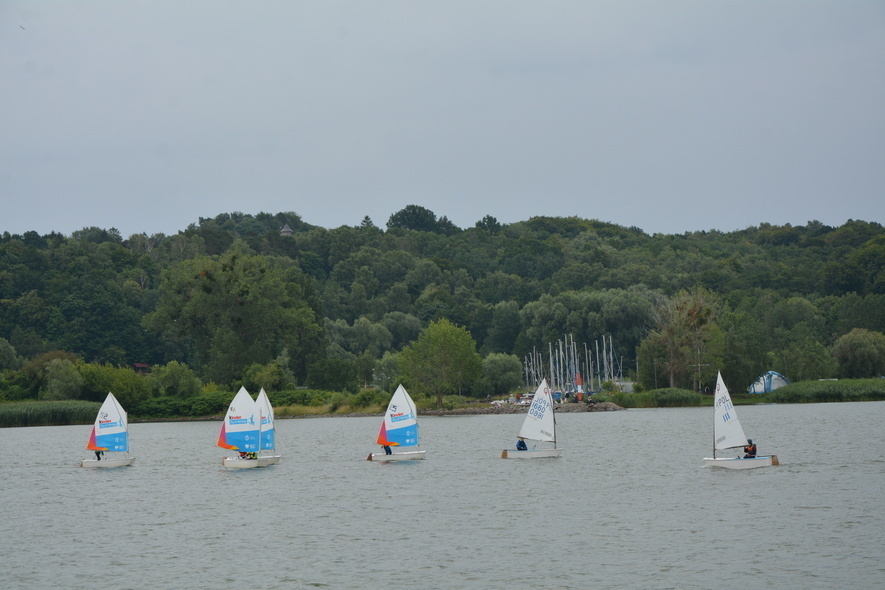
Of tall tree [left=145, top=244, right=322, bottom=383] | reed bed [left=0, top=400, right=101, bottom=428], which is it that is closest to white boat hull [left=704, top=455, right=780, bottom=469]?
reed bed [left=0, top=400, right=101, bottom=428]

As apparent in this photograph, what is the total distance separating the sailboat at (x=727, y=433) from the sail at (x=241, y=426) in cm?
2040

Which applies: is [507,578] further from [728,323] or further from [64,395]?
[728,323]

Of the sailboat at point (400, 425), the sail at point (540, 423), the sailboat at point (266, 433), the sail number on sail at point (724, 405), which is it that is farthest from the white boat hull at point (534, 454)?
the sailboat at point (266, 433)

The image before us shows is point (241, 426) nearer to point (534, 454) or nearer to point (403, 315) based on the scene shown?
point (534, 454)

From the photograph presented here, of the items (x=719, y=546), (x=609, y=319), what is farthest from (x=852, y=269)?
(x=719, y=546)

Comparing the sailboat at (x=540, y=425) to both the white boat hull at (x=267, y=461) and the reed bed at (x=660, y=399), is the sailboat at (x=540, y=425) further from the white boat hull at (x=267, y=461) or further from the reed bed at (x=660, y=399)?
the reed bed at (x=660, y=399)

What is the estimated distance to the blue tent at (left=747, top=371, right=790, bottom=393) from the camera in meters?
107

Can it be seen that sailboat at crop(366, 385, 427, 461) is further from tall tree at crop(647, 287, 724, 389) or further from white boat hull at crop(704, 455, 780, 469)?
tall tree at crop(647, 287, 724, 389)

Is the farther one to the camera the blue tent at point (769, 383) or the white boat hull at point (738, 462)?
the blue tent at point (769, 383)

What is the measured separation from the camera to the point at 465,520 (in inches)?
1319

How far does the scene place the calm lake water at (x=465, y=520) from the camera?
84.4 ft

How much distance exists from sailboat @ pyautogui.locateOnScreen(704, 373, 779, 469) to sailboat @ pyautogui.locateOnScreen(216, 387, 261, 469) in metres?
20.4

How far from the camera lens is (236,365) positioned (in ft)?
334

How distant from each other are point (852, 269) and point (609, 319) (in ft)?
129
